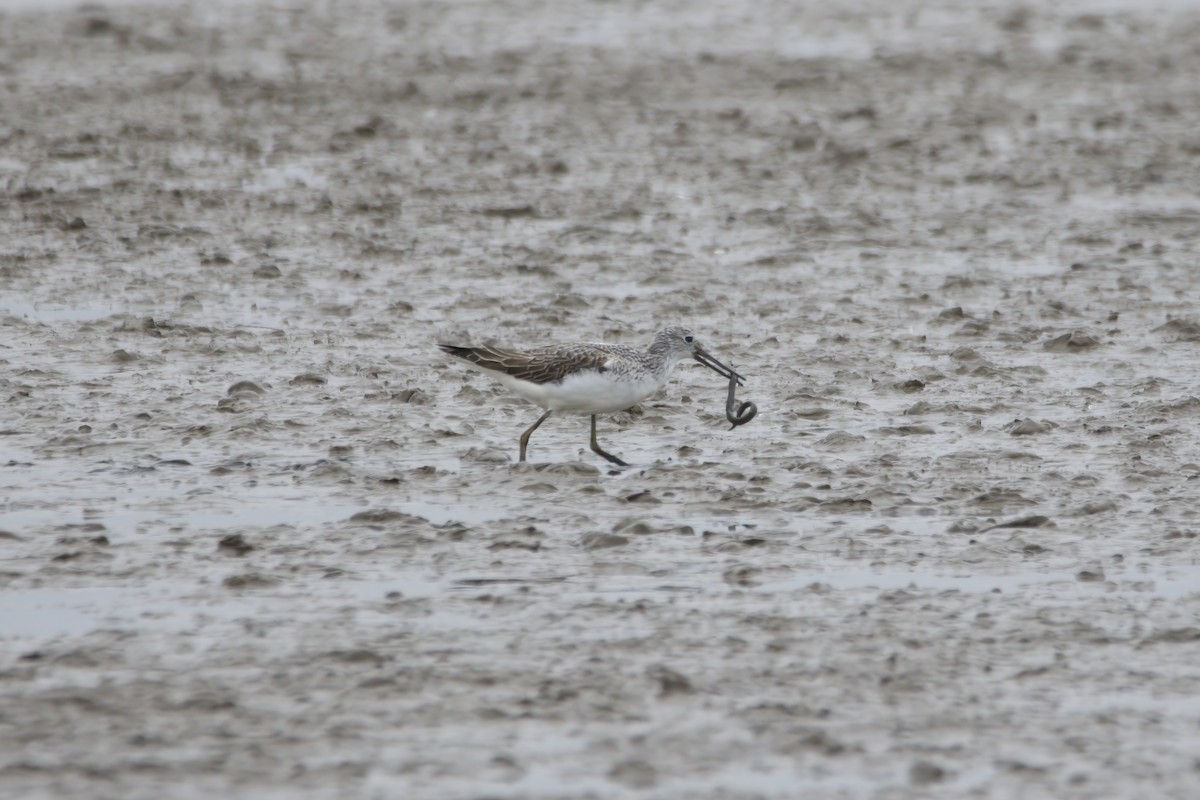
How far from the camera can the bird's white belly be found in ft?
35.5

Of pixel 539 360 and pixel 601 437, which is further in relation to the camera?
pixel 601 437

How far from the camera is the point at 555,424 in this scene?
12.2 metres

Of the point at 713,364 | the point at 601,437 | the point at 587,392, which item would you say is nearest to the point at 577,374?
the point at 587,392

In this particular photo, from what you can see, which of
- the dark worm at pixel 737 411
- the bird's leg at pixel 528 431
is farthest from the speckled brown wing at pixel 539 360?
the dark worm at pixel 737 411

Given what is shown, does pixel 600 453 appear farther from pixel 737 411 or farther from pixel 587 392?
pixel 737 411

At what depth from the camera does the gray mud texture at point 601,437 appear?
7.17 metres

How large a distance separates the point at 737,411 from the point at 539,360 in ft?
4.24

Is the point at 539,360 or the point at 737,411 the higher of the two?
the point at 539,360

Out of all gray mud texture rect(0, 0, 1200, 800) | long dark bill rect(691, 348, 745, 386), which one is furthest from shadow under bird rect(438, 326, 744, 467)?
gray mud texture rect(0, 0, 1200, 800)

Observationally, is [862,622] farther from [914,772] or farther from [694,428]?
[694,428]

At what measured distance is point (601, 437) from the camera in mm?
11703

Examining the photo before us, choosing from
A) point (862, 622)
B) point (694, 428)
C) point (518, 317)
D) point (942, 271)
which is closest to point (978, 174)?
point (942, 271)

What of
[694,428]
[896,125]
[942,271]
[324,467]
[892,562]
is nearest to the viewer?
[892,562]

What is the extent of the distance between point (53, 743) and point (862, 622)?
11.0 ft
